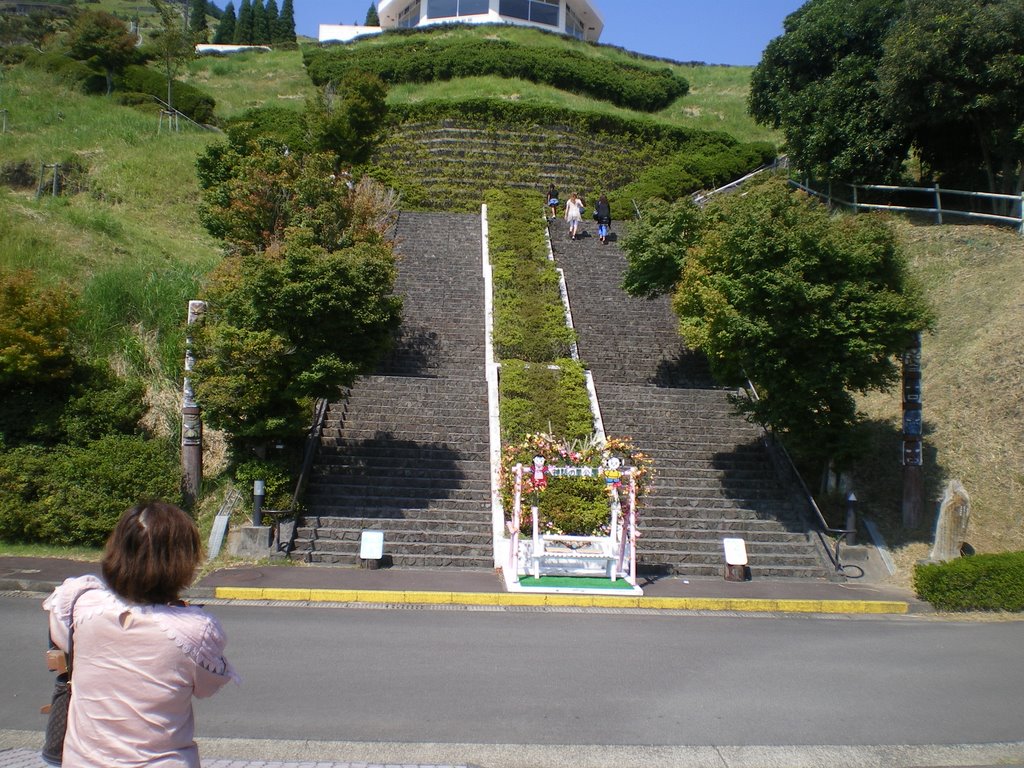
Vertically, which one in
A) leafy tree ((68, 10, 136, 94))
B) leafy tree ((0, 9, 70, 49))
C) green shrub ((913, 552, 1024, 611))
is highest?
leafy tree ((0, 9, 70, 49))

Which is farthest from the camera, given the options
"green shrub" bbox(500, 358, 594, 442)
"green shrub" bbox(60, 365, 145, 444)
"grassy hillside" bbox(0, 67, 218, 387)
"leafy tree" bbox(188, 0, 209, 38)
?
"leafy tree" bbox(188, 0, 209, 38)

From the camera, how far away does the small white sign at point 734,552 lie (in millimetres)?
12461

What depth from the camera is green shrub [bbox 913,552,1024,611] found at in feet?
36.2

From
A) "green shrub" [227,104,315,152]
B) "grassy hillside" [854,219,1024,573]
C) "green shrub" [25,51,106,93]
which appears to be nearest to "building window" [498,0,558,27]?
"green shrub" [227,104,315,152]

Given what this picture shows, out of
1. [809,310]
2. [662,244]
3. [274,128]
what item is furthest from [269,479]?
[274,128]

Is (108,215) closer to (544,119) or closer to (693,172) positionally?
(544,119)

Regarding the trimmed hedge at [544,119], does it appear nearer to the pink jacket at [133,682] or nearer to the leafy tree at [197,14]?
the pink jacket at [133,682]

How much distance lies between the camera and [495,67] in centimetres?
4503

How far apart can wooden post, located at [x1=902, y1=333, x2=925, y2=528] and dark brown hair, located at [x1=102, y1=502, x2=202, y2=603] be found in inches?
529

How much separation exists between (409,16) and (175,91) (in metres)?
22.6

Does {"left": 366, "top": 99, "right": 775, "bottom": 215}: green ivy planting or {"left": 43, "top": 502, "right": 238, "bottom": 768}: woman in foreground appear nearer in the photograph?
{"left": 43, "top": 502, "right": 238, "bottom": 768}: woman in foreground

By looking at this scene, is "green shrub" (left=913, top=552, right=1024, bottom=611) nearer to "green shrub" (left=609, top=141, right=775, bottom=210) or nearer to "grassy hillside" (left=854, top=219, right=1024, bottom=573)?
"grassy hillside" (left=854, top=219, right=1024, bottom=573)

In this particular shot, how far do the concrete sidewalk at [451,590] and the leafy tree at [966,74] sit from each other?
1408 cm

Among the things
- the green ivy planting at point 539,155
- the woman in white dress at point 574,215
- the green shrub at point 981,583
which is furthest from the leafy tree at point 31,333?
the green ivy planting at point 539,155
